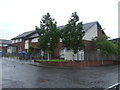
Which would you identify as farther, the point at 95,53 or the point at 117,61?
the point at 117,61

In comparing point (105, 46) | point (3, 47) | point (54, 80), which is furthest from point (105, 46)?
point (3, 47)

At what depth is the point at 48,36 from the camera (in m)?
24.7

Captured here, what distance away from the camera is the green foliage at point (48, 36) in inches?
971

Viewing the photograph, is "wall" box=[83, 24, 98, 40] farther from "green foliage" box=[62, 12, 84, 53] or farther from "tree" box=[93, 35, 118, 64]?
"green foliage" box=[62, 12, 84, 53]

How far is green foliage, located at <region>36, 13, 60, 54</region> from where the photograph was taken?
24.7 m

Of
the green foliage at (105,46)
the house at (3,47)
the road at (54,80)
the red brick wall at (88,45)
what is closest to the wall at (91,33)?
the red brick wall at (88,45)

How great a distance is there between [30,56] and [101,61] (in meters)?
14.0

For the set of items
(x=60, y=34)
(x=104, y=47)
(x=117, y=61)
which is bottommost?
(x=117, y=61)

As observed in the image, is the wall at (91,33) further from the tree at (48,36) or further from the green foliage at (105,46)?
the tree at (48,36)

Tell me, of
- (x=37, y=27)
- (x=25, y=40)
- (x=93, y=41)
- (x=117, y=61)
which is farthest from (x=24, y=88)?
(x=25, y=40)

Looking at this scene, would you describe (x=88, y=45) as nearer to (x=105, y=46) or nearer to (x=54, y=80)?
(x=105, y=46)

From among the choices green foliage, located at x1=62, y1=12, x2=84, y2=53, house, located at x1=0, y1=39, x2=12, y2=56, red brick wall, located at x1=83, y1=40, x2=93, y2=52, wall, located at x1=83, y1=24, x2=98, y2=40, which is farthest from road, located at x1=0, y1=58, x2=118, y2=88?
house, located at x1=0, y1=39, x2=12, y2=56

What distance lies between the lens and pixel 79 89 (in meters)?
8.60

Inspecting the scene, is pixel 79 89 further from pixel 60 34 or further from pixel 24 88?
pixel 60 34
